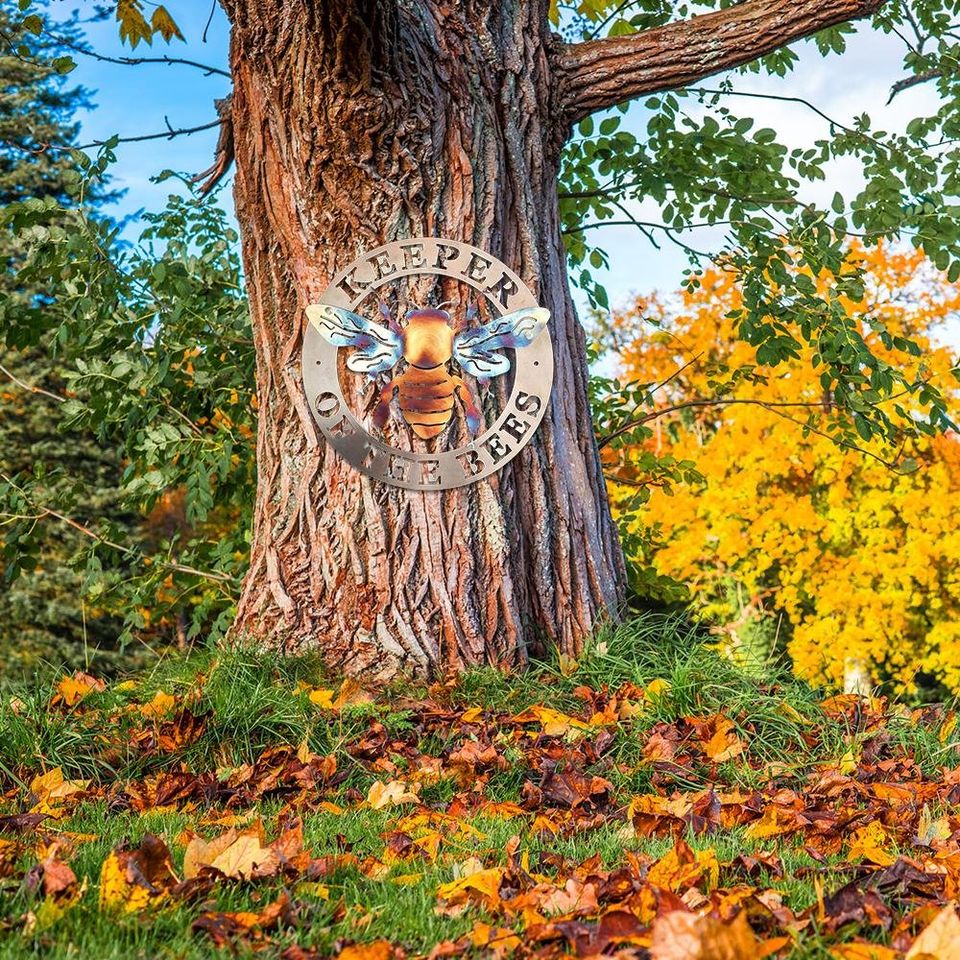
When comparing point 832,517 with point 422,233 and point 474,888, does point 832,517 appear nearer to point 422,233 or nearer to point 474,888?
point 422,233

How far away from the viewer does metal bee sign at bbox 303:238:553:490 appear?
4988 mm

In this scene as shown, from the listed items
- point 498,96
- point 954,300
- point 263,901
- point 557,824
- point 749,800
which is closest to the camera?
point 263,901

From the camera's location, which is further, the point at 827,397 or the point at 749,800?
the point at 827,397

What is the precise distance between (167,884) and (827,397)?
18081 millimetres

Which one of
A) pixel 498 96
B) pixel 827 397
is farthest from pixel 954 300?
pixel 498 96

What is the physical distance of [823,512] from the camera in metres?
18.5

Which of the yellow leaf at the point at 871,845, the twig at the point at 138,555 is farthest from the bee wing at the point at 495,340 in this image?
the yellow leaf at the point at 871,845

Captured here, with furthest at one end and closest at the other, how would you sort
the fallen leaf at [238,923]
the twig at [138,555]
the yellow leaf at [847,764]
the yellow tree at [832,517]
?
the yellow tree at [832,517] < the twig at [138,555] < the yellow leaf at [847,764] < the fallen leaf at [238,923]

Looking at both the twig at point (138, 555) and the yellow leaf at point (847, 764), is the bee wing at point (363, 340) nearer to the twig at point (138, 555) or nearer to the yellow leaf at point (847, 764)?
the twig at point (138, 555)

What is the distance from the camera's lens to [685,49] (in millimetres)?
5434

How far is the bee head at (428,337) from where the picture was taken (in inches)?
199

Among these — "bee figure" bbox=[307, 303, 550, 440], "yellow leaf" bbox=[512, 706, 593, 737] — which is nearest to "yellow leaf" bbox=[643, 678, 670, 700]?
"yellow leaf" bbox=[512, 706, 593, 737]

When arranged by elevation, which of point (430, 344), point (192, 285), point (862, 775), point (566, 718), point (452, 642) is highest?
point (192, 285)

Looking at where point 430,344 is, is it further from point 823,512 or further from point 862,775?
point 823,512
